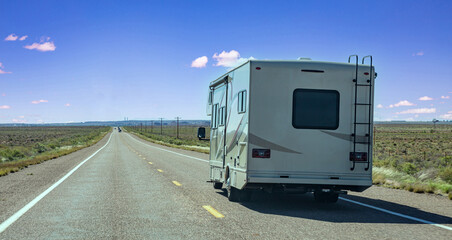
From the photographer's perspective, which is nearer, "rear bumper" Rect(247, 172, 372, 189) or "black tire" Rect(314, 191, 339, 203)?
"rear bumper" Rect(247, 172, 372, 189)

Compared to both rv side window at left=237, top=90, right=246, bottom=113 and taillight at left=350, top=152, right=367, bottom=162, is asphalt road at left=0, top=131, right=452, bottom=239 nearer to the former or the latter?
Result: taillight at left=350, top=152, right=367, bottom=162

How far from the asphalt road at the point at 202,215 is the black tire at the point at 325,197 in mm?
256

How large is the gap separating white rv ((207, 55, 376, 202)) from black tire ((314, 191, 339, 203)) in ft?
3.34

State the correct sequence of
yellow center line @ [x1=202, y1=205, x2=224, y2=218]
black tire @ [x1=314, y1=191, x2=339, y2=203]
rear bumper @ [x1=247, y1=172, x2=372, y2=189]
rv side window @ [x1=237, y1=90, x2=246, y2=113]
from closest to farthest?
yellow center line @ [x1=202, y1=205, x2=224, y2=218] → rear bumper @ [x1=247, y1=172, x2=372, y2=189] → rv side window @ [x1=237, y1=90, x2=246, y2=113] → black tire @ [x1=314, y1=191, x2=339, y2=203]

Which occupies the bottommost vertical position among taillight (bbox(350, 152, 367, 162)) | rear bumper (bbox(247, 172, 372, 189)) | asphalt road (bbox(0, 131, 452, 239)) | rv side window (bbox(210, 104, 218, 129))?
asphalt road (bbox(0, 131, 452, 239))

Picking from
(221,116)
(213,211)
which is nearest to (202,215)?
(213,211)

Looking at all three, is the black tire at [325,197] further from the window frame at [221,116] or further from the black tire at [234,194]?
the window frame at [221,116]

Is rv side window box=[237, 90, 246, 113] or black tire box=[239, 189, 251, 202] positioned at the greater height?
rv side window box=[237, 90, 246, 113]

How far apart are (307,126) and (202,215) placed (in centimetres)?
271

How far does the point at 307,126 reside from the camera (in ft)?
30.2

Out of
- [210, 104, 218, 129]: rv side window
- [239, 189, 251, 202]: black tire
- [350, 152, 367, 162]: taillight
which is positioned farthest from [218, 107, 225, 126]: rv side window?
[350, 152, 367, 162]: taillight

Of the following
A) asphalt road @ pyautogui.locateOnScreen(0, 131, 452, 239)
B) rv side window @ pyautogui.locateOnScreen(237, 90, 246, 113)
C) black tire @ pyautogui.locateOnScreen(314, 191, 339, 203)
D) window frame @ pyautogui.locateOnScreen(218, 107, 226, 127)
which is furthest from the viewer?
window frame @ pyautogui.locateOnScreen(218, 107, 226, 127)

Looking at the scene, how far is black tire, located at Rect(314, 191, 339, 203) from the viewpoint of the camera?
33.9 feet

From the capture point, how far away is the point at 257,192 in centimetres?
1173
